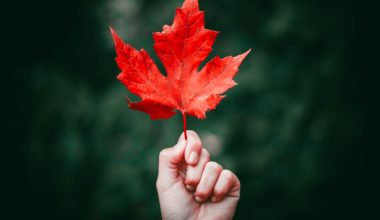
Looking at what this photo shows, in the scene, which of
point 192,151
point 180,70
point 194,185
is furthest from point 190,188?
point 180,70

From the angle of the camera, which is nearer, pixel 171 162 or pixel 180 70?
pixel 180 70

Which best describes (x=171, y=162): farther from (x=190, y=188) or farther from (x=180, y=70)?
(x=180, y=70)

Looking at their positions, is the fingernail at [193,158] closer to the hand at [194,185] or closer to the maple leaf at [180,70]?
the hand at [194,185]

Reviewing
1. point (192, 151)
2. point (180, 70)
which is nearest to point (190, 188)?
point (192, 151)

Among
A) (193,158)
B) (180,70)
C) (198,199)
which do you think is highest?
(180,70)

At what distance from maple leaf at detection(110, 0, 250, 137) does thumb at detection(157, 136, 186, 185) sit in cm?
22

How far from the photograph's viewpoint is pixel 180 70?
1.00 metres

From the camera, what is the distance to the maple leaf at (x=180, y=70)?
91 cm

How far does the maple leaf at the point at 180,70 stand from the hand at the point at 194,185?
8.7 inches

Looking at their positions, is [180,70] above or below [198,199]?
above

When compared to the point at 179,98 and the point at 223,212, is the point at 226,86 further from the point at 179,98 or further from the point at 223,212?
the point at 223,212

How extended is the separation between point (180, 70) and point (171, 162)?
407 millimetres

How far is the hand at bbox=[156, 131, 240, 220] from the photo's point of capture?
1145mm

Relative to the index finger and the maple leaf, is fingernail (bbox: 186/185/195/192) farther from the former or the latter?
the maple leaf
